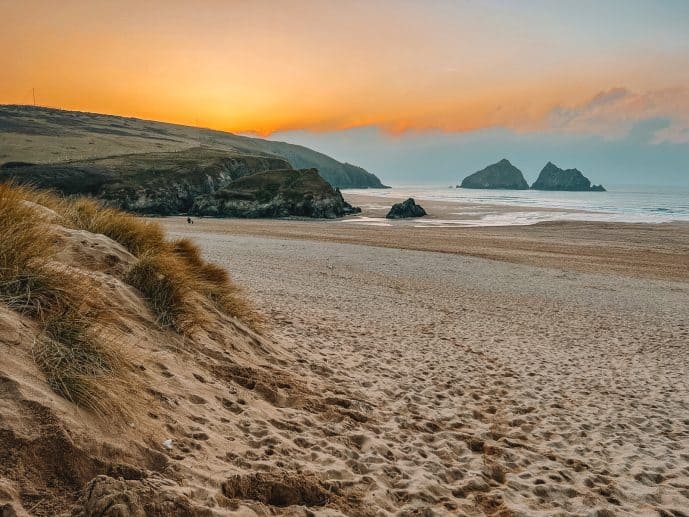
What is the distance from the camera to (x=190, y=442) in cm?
399

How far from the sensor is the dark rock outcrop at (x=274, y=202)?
58.0 metres

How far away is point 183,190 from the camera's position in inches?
2581

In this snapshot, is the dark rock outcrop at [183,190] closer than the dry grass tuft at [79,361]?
No

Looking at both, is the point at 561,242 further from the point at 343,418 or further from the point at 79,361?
the point at 79,361

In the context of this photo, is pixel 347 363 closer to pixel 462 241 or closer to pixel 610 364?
pixel 610 364

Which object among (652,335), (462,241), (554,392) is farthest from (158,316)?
(462,241)

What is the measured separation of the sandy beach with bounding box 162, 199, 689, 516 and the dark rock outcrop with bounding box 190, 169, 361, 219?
127 feet

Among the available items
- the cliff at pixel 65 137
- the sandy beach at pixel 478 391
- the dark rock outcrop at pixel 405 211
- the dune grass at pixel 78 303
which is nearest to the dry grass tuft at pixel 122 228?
the dune grass at pixel 78 303

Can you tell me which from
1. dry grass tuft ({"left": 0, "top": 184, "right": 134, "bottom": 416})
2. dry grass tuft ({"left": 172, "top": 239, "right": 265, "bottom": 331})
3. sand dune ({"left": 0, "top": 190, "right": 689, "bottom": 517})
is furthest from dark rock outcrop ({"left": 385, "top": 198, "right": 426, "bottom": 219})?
dry grass tuft ({"left": 0, "top": 184, "right": 134, "bottom": 416})

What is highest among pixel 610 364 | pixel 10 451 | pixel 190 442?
pixel 10 451

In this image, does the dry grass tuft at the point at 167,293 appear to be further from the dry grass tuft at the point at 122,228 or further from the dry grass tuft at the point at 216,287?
the dry grass tuft at the point at 122,228

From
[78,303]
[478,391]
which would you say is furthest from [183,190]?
[78,303]

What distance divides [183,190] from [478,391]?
63959 mm

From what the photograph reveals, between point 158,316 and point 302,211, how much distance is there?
5239cm
